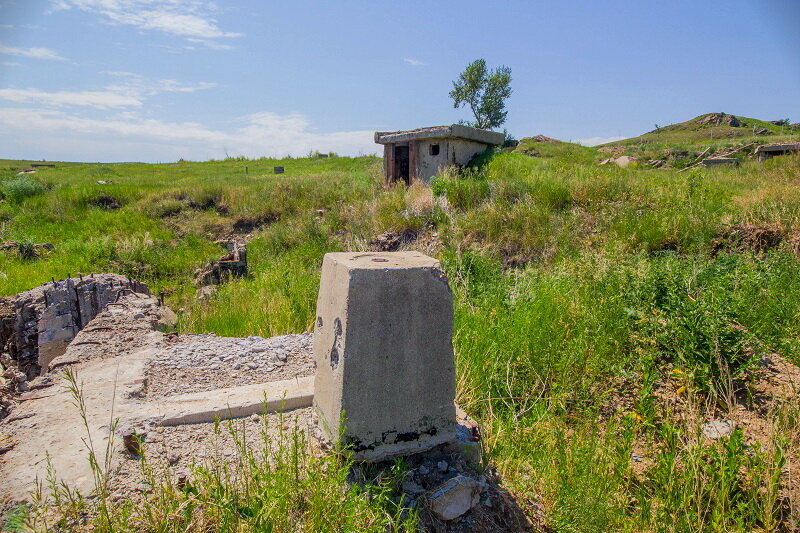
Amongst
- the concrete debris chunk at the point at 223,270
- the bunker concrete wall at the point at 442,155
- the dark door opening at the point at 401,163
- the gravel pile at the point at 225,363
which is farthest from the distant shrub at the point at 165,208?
the gravel pile at the point at 225,363

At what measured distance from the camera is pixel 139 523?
206 centimetres

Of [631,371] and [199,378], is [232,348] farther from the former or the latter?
[631,371]

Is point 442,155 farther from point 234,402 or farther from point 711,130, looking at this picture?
point 711,130

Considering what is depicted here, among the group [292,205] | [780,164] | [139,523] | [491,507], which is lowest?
[491,507]

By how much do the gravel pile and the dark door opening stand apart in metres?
10.7

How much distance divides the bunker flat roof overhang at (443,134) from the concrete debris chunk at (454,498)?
10562 mm

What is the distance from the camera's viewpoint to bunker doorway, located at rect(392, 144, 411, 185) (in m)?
14.4

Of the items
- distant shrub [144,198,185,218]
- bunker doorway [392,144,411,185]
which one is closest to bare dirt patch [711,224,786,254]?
bunker doorway [392,144,411,185]

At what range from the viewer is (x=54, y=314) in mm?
5195

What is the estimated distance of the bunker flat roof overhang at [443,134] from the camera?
1202 cm

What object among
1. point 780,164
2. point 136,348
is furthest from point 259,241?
point 780,164

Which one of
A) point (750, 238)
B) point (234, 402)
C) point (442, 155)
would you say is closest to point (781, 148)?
point (750, 238)

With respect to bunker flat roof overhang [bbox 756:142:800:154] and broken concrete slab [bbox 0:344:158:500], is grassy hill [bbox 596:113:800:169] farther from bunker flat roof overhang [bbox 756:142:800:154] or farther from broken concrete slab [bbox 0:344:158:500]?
broken concrete slab [bbox 0:344:158:500]

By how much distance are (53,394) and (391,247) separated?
24.3 feet
